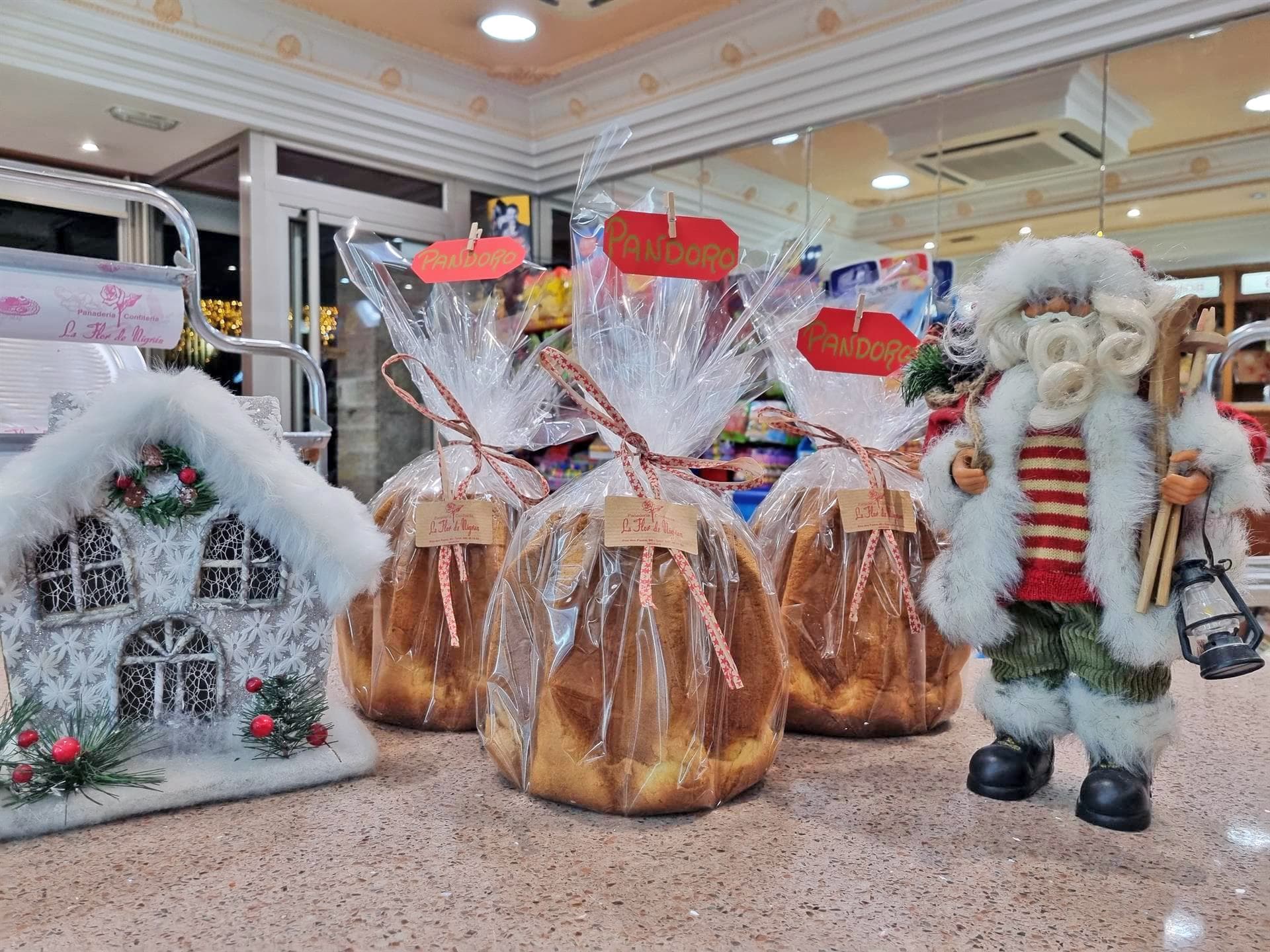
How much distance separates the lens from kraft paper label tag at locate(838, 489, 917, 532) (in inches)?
41.3

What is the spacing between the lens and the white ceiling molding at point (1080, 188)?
199cm

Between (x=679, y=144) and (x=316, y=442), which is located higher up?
(x=679, y=144)

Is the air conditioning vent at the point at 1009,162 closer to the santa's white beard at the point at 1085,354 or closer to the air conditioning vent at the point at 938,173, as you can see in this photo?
the air conditioning vent at the point at 938,173

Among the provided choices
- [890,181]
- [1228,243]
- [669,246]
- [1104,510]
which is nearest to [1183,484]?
[1104,510]

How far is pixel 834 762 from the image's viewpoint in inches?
38.0

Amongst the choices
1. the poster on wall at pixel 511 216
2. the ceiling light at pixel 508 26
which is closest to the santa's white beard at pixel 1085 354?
the ceiling light at pixel 508 26

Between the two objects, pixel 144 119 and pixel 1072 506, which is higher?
pixel 144 119

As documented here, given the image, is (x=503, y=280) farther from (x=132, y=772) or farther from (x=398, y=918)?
(x=398, y=918)

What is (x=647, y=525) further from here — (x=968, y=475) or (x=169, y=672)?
(x=169, y=672)

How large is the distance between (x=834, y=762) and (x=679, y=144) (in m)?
2.40

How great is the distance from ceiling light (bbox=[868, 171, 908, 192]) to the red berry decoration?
2328 mm

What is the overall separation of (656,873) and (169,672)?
49 centimetres

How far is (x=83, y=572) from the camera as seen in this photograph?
0.80 metres

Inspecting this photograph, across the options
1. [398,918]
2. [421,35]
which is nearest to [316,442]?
[398,918]
